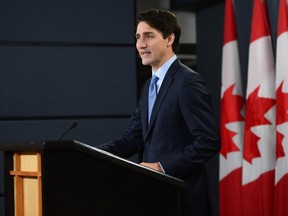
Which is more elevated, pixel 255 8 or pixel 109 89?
pixel 255 8

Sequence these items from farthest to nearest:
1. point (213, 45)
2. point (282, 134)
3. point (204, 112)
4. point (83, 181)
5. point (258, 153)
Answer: point (213, 45)
point (258, 153)
point (282, 134)
point (204, 112)
point (83, 181)

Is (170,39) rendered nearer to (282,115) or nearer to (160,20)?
(160,20)

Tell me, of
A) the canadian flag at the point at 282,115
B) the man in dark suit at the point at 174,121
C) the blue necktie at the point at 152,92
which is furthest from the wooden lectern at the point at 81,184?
the canadian flag at the point at 282,115

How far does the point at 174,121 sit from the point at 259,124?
1465 mm

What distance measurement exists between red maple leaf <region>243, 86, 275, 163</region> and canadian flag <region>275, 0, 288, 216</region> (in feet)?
0.38

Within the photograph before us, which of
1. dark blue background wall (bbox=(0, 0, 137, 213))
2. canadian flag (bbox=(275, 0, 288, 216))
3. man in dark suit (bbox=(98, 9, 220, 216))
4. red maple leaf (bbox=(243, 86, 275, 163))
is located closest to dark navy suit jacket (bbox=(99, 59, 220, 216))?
man in dark suit (bbox=(98, 9, 220, 216))

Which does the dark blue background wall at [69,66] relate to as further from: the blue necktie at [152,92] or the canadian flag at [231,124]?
the blue necktie at [152,92]

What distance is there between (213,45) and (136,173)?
2581 mm

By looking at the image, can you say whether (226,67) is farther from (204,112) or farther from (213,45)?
(204,112)

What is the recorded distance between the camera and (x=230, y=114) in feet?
11.7

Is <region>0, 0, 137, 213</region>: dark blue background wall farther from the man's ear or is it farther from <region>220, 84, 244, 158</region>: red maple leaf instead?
the man's ear

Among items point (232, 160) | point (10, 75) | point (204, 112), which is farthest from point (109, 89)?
point (204, 112)

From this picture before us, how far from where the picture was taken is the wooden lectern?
1.52 meters

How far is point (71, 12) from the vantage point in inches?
139
